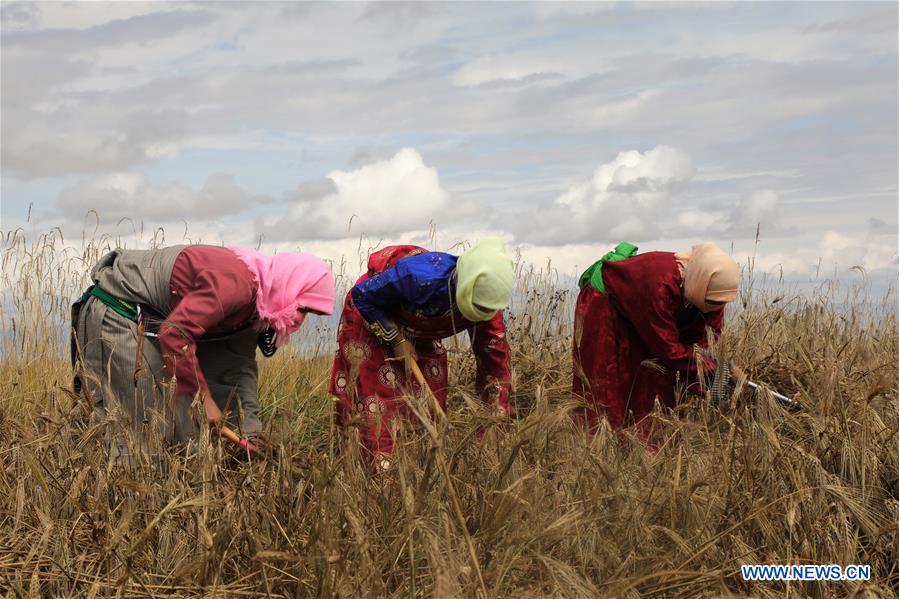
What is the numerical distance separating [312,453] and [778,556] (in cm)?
132

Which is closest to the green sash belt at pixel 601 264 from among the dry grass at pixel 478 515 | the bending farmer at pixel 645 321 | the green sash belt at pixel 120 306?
the bending farmer at pixel 645 321

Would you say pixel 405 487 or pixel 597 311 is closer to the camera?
pixel 405 487

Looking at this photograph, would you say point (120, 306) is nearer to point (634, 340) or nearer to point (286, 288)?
point (286, 288)

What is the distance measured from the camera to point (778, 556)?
2.52m

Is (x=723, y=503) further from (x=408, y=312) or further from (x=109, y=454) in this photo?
(x=109, y=454)

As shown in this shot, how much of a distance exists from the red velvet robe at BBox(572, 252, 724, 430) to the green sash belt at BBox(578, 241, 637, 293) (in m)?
0.04

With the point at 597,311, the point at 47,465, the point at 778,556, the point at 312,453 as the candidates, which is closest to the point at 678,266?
the point at 597,311

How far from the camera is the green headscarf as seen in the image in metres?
3.33

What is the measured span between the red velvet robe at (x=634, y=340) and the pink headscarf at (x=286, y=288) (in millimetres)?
1180

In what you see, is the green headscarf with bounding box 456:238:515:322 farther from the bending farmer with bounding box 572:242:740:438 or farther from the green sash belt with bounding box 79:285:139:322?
the green sash belt with bounding box 79:285:139:322

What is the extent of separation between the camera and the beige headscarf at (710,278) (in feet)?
12.4

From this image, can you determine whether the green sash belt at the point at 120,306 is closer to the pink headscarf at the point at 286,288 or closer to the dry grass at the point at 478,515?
the pink headscarf at the point at 286,288

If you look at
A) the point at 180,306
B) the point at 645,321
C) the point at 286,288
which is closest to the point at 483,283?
the point at 286,288

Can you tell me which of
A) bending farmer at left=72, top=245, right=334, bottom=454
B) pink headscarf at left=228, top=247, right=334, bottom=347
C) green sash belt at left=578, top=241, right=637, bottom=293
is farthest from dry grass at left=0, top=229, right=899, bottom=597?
green sash belt at left=578, top=241, right=637, bottom=293
